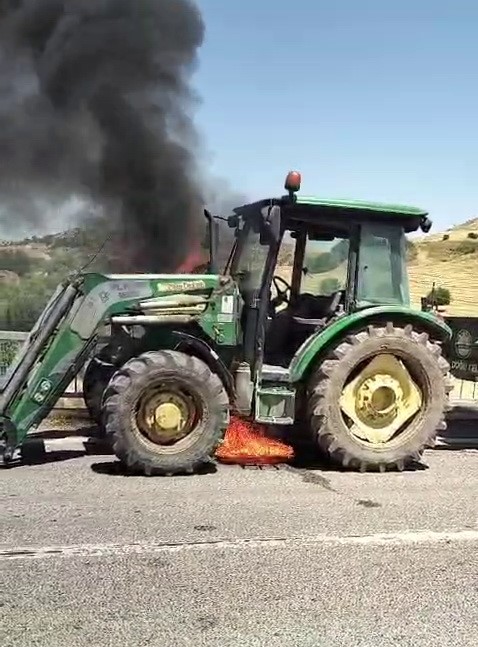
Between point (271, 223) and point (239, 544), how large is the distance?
2661mm

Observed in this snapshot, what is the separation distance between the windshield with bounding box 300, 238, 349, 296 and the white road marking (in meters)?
2.54

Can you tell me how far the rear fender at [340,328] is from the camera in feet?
22.2

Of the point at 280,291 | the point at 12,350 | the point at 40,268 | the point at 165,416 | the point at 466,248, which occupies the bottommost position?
the point at 165,416

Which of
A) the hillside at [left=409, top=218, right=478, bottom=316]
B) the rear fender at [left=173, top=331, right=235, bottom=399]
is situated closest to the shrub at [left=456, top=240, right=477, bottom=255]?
the hillside at [left=409, top=218, right=478, bottom=316]

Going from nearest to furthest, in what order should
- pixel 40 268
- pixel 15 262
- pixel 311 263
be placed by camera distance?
pixel 311 263 → pixel 40 268 → pixel 15 262

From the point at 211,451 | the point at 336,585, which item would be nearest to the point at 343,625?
the point at 336,585

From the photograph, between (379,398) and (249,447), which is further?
(249,447)

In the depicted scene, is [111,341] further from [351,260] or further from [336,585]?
[336,585]

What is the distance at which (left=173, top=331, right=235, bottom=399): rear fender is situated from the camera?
6.71m

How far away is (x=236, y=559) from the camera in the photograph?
460 cm

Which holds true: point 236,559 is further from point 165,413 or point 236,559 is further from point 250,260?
point 250,260

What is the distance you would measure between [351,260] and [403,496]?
198 cm

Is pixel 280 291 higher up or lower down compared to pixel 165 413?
higher up

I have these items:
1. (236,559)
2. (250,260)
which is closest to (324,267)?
(250,260)
